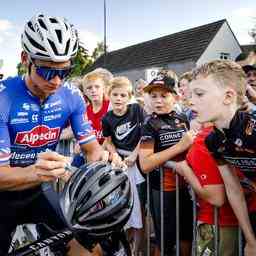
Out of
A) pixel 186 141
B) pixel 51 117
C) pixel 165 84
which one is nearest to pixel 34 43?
pixel 51 117

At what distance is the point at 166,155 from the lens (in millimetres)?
3393

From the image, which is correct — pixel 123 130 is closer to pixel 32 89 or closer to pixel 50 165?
pixel 32 89

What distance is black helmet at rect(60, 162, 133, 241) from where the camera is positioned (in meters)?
2.04

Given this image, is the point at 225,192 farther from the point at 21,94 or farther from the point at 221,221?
the point at 21,94

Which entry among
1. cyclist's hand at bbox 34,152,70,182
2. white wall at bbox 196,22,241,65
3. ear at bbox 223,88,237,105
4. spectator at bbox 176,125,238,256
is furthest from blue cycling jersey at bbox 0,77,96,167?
white wall at bbox 196,22,241,65

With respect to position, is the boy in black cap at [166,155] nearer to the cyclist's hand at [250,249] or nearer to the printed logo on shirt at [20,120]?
the cyclist's hand at [250,249]

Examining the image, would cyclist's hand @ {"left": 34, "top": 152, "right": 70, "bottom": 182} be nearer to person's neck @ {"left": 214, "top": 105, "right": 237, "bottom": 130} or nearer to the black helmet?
the black helmet

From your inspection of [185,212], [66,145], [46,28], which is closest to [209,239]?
[185,212]

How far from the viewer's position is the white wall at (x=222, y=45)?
41.9 metres

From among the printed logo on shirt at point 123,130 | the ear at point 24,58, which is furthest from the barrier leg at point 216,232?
the printed logo on shirt at point 123,130

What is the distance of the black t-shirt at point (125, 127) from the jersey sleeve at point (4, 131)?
2176 mm

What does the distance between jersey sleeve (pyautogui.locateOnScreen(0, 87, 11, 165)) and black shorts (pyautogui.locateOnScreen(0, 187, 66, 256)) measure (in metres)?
0.35

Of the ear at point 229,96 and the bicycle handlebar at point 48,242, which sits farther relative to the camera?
the ear at point 229,96

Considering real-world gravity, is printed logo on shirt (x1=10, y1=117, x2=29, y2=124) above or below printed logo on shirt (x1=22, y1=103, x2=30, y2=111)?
below
